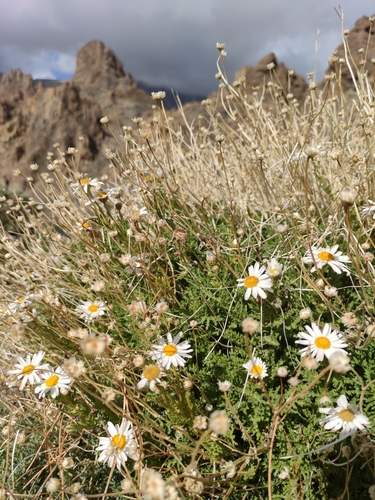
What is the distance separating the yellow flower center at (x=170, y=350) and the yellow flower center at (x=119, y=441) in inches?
13.0

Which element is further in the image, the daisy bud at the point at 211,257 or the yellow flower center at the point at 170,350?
the daisy bud at the point at 211,257

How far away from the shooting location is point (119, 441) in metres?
1.34

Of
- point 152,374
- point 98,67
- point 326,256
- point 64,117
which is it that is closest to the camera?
point 152,374

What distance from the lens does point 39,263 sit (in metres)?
2.51

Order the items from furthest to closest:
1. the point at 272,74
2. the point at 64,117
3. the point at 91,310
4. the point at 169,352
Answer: the point at 64,117 → the point at 272,74 → the point at 91,310 → the point at 169,352

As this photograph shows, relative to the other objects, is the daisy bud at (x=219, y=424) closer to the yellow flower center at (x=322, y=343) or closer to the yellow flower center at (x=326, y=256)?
the yellow flower center at (x=322, y=343)

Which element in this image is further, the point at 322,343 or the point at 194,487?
the point at 322,343

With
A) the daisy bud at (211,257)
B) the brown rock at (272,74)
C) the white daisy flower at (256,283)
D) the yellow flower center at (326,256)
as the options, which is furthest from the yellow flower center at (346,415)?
the brown rock at (272,74)

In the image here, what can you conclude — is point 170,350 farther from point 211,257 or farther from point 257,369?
point 211,257

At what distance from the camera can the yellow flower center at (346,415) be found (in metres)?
1.19

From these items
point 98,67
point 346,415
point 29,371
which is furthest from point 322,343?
point 98,67

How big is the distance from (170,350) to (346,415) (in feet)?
2.15

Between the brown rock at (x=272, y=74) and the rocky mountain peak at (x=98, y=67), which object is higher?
the rocky mountain peak at (x=98, y=67)

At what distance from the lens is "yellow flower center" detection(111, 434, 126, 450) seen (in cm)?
132
